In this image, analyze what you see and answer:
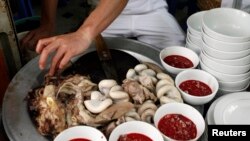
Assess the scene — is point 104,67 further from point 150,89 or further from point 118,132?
point 118,132

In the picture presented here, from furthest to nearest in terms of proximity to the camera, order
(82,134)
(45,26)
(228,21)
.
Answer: (45,26)
(228,21)
(82,134)

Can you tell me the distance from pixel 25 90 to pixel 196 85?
67cm

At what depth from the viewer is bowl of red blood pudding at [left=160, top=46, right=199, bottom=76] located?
1.36 meters

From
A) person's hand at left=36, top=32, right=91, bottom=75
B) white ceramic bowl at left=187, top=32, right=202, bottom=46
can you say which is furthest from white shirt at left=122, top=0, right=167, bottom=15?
person's hand at left=36, top=32, right=91, bottom=75

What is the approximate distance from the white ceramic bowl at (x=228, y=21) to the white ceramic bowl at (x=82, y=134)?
2.16 feet

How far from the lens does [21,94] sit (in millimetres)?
1240

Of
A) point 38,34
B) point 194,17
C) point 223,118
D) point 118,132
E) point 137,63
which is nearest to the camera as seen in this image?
point 118,132

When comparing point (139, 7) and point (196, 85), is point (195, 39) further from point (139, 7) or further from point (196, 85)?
point (139, 7)

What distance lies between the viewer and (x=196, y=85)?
1.28 metres

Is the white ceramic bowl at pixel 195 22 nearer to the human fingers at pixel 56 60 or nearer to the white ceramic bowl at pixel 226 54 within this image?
the white ceramic bowl at pixel 226 54

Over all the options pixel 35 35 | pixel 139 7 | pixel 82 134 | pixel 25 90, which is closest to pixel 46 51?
pixel 25 90

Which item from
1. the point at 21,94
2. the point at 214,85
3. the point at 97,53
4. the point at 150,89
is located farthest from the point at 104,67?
the point at 214,85

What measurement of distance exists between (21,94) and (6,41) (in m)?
0.24

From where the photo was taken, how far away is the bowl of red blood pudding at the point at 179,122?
1.06m
